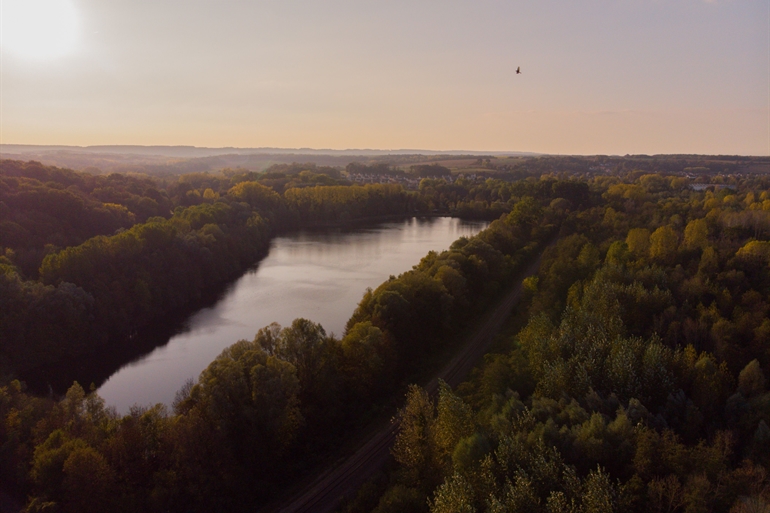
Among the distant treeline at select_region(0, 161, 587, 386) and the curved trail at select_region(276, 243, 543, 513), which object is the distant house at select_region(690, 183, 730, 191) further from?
the curved trail at select_region(276, 243, 543, 513)

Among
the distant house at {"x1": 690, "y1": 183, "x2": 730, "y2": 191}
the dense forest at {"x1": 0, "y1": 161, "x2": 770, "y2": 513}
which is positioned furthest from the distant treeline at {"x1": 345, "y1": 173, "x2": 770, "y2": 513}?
the distant house at {"x1": 690, "y1": 183, "x2": 730, "y2": 191}

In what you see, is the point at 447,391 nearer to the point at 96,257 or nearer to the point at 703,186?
the point at 96,257

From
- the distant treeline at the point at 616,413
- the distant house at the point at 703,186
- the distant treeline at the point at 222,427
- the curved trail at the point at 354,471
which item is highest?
the distant house at the point at 703,186

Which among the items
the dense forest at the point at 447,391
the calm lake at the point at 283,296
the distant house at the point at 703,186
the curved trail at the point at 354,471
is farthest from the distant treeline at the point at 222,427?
the distant house at the point at 703,186

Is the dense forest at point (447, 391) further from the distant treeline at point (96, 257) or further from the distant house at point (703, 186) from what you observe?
the distant house at point (703, 186)

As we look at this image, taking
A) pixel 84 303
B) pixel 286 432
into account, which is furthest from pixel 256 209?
pixel 286 432

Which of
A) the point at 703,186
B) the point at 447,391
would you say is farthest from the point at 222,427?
the point at 703,186
